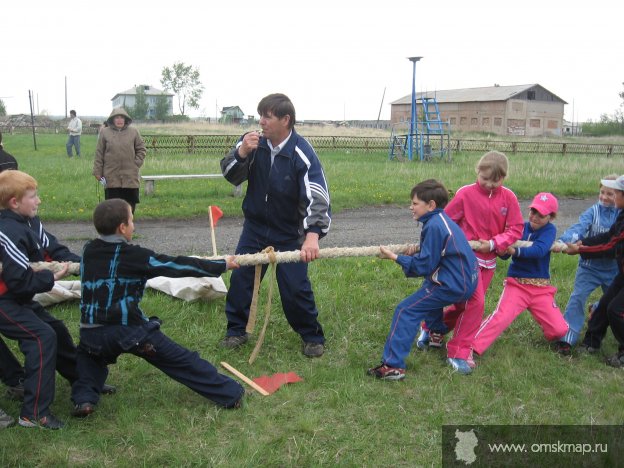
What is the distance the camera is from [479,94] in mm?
65812

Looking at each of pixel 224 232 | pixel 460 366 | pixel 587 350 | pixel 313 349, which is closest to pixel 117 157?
pixel 224 232

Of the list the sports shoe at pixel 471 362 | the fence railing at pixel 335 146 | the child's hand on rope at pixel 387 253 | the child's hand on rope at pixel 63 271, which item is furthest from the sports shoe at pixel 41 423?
the fence railing at pixel 335 146

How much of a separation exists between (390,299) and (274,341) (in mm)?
1607

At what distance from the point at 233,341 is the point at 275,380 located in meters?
0.74

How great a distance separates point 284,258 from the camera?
14.4 ft

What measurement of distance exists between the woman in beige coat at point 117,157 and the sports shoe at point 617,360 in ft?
23.3

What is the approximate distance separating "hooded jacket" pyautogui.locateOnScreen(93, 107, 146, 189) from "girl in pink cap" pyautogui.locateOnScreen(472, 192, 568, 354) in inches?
245

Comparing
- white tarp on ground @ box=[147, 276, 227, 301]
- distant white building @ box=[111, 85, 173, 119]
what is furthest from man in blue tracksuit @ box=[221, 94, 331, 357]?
distant white building @ box=[111, 85, 173, 119]

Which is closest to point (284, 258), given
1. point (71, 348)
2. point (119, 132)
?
point (71, 348)

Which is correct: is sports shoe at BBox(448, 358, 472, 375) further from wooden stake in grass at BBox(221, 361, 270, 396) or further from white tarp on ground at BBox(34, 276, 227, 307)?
white tarp on ground at BBox(34, 276, 227, 307)

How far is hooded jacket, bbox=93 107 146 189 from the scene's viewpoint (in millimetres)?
9008

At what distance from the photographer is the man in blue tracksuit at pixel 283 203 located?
14.9 feet

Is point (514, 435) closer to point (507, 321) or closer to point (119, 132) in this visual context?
point (507, 321)

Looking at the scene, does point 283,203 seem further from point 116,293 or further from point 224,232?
point 224,232
